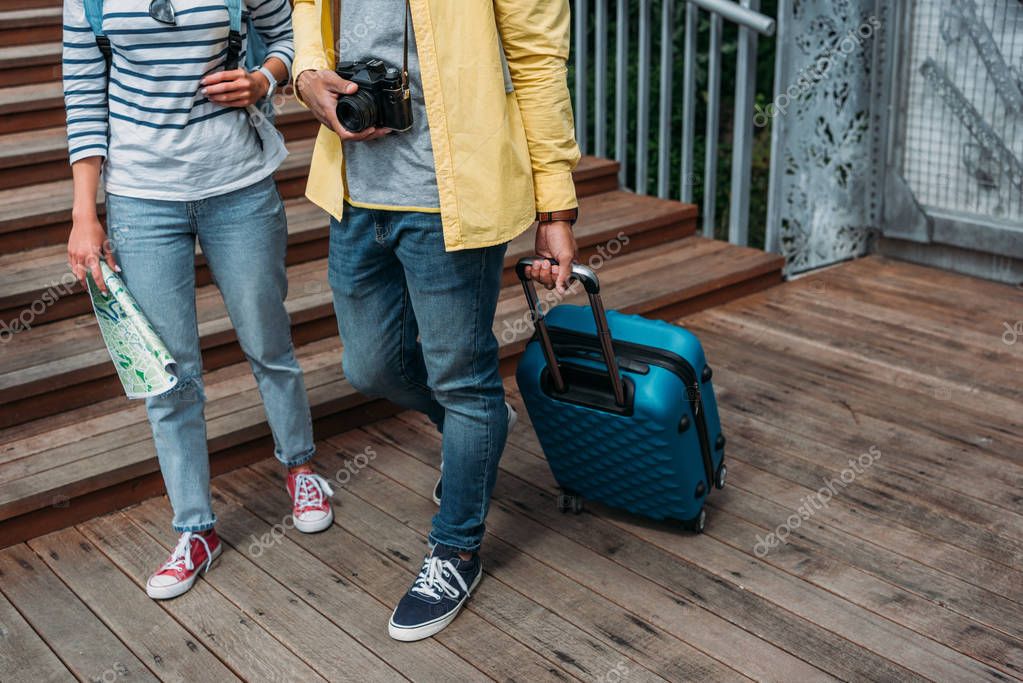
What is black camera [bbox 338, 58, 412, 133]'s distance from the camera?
1879 millimetres

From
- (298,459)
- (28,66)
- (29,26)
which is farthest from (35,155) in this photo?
(298,459)

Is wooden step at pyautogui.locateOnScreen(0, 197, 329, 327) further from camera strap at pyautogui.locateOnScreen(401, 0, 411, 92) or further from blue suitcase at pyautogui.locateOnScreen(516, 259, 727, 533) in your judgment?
camera strap at pyautogui.locateOnScreen(401, 0, 411, 92)

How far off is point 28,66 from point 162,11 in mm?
2478

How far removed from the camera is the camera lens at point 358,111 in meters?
1.87

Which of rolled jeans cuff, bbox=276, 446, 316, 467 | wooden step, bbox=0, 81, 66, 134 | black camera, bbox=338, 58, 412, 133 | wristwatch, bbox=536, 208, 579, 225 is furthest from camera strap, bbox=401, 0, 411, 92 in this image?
wooden step, bbox=0, 81, 66, 134

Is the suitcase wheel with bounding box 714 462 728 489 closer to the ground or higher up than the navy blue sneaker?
higher up

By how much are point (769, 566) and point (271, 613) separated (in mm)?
1093

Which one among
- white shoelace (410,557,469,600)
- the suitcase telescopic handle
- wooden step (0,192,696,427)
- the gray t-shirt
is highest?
the gray t-shirt

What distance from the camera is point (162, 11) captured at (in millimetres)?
2035

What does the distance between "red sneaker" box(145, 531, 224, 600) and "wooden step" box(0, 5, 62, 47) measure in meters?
2.78

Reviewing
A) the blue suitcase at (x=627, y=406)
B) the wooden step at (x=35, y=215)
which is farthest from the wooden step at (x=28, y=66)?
the blue suitcase at (x=627, y=406)

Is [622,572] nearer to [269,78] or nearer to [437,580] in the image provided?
[437,580]

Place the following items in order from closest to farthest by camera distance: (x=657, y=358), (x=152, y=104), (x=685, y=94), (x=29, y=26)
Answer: (x=152, y=104) < (x=657, y=358) < (x=29, y=26) < (x=685, y=94)

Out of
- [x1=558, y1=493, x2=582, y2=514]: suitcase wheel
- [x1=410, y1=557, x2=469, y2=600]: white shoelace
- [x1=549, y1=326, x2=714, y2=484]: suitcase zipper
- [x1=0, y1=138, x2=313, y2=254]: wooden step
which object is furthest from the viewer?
[x1=0, y1=138, x2=313, y2=254]: wooden step
